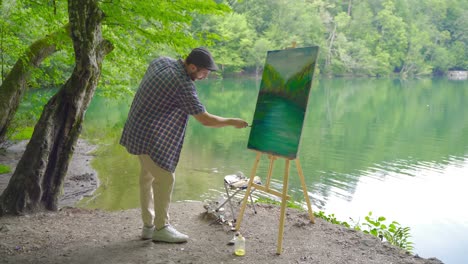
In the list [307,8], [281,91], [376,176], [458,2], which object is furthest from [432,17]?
[281,91]

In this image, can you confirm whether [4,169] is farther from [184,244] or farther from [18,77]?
[184,244]

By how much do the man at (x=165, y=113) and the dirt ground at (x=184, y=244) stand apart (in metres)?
0.64

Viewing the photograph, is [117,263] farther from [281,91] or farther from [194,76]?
[281,91]

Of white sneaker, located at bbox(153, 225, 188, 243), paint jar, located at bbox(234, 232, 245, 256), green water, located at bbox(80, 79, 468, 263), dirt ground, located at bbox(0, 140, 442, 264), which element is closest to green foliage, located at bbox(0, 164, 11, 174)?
Result: green water, located at bbox(80, 79, 468, 263)

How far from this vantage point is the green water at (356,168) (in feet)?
23.6

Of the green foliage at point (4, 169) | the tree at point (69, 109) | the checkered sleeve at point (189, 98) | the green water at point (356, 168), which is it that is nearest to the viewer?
the checkered sleeve at point (189, 98)

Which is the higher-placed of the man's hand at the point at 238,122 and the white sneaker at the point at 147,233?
the man's hand at the point at 238,122

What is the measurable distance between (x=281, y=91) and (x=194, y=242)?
1.72 meters

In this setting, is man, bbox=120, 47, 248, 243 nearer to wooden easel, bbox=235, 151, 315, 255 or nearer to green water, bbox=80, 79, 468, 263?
wooden easel, bbox=235, 151, 315, 255

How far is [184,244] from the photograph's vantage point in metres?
3.82

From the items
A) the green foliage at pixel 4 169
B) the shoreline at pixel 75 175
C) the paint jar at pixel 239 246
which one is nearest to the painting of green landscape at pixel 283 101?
the paint jar at pixel 239 246

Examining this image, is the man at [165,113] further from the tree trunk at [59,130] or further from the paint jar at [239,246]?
the tree trunk at [59,130]

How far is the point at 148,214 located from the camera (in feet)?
12.3

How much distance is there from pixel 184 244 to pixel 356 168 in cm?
773
